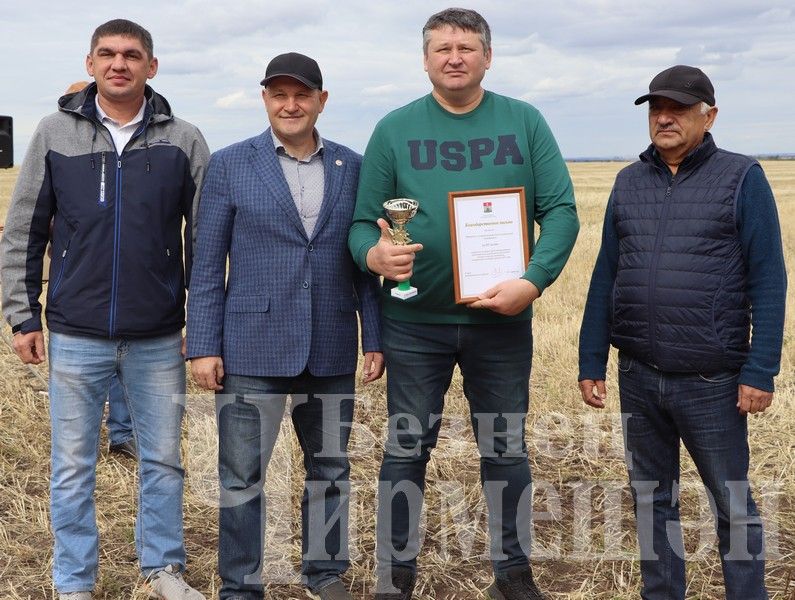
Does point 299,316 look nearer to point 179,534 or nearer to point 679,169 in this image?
point 179,534

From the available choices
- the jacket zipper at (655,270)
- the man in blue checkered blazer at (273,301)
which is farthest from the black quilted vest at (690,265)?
the man in blue checkered blazer at (273,301)

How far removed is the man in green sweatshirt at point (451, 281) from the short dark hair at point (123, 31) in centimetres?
110

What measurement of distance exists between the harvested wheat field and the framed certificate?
60.8 inches

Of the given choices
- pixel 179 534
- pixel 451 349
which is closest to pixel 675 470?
pixel 451 349

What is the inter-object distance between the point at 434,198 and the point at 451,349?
2.18 feet

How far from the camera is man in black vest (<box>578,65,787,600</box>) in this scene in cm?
337

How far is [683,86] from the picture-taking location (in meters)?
3.45

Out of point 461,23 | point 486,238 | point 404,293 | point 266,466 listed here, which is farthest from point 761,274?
point 266,466

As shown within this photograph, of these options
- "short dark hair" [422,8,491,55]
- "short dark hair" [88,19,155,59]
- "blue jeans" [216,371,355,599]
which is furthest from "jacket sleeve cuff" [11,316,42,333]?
"short dark hair" [422,8,491,55]

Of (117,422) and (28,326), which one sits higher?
(28,326)

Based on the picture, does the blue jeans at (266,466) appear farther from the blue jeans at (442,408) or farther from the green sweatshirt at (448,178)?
the green sweatshirt at (448,178)

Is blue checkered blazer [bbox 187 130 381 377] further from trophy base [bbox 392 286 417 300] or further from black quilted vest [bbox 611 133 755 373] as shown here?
black quilted vest [bbox 611 133 755 373]

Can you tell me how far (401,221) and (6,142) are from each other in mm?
4468

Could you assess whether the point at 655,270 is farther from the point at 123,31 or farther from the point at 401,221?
the point at 123,31
